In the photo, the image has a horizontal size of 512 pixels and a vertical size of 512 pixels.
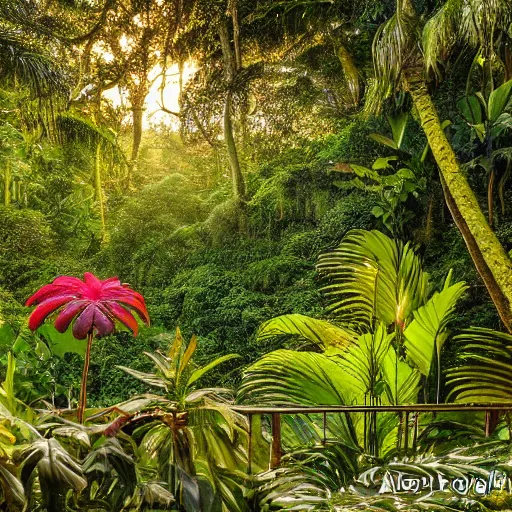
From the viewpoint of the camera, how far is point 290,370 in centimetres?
327

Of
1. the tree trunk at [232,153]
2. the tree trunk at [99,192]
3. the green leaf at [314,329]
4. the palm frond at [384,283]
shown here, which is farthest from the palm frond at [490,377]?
the tree trunk at [99,192]

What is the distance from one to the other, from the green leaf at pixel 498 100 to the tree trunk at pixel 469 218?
43 centimetres

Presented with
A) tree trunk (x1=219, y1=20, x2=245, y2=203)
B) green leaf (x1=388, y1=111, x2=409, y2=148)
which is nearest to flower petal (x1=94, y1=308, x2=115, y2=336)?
green leaf (x1=388, y1=111, x2=409, y2=148)

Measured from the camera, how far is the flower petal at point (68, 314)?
55.6 inches

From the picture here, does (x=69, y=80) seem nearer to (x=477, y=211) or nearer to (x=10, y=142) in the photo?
(x=10, y=142)

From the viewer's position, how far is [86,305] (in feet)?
4.75

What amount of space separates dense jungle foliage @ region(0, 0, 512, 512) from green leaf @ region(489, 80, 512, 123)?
1 cm

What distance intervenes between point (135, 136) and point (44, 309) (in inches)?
240

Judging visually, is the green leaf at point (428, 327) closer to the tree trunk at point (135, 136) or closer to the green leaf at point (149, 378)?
the green leaf at point (149, 378)

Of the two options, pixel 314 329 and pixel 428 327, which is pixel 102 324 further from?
pixel 314 329

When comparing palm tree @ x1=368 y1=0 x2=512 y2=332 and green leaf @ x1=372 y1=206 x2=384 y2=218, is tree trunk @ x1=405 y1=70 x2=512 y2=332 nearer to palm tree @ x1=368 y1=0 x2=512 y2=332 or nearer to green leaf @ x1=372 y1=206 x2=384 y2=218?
palm tree @ x1=368 y1=0 x2=512 y2=332

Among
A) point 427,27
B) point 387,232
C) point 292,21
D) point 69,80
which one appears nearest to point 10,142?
point 69,80

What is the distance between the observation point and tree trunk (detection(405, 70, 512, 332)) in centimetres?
380

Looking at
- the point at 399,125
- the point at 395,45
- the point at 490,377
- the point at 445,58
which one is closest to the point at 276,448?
the point at 490,377
